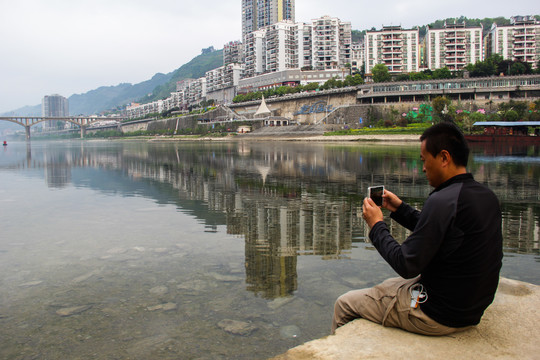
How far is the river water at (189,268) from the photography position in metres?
4.49

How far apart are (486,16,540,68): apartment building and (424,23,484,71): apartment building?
13.2 feet

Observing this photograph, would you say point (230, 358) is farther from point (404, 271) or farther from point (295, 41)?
point (295, 41)

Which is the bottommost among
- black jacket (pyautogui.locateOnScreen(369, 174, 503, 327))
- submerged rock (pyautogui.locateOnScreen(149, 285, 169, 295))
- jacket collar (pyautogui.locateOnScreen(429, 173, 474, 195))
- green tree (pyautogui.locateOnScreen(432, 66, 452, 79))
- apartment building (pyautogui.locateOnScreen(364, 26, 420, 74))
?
submerged rock (pyautogui.locateOnScreen(149, 285, 169, 295))

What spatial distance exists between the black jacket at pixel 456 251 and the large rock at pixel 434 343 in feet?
0.57

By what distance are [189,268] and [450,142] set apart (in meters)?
4.80

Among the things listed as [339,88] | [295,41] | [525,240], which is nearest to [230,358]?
[525,240]

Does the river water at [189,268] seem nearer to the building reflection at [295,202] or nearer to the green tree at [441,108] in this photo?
the building reflection at [295,202]

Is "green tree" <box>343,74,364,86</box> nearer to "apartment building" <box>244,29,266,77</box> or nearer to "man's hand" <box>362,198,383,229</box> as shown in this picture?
"apartment building" <box>244,29,266,77</box>

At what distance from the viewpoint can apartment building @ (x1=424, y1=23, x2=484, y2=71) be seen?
100500 mm

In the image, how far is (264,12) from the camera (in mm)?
163375

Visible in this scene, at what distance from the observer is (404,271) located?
2.96 m

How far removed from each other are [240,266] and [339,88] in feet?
263

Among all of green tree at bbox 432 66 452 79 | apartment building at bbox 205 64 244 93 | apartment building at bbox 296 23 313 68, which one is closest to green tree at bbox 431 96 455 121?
green tree at bbox 432 66 452 79

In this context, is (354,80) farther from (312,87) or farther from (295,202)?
(295,202)
